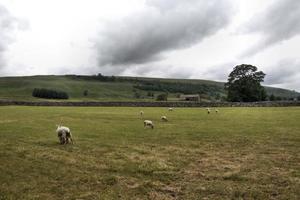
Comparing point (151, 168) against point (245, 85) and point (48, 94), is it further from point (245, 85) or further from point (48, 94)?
point (48, 94)

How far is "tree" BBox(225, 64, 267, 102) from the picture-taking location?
10306cm

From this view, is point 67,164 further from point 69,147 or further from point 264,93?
point 264,93

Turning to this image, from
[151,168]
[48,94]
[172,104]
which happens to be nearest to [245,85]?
[172,104]

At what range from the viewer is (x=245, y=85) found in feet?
341

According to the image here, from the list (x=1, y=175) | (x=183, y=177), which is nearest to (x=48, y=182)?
(x=1, y=175)

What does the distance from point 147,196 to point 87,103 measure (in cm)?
8184

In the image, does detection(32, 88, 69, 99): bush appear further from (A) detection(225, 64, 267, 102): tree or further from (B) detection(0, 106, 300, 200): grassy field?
(B) detection(0, 106, 300, 200): grassy field

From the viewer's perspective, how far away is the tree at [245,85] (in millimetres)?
103062

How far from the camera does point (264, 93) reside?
107438 millimetres

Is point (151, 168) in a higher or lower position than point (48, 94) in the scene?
lower

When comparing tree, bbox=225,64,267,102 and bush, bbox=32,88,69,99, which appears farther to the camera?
bush, bbox=32,88,69,99

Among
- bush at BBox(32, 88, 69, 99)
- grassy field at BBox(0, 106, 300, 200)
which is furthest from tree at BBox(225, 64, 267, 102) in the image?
bush at BBox(32, 88, 69, 99)

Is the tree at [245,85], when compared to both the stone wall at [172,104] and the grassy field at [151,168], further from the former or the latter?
the grassy field at [151,168]

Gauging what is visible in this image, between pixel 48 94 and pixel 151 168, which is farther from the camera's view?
pixel 48 94
